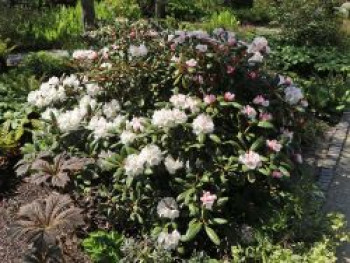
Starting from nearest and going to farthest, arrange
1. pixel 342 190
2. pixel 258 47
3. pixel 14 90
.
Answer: pixel 258 47 → pixel 342 190 → pixel 14 90

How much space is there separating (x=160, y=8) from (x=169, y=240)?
7.83 m

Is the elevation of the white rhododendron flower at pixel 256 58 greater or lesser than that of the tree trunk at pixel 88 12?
greater

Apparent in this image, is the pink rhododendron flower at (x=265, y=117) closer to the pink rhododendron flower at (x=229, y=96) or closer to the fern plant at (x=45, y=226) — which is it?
the pink rhododendron flower at (x=229, y=96)

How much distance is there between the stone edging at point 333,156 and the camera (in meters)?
4.94

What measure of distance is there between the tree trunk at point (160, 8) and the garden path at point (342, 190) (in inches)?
227

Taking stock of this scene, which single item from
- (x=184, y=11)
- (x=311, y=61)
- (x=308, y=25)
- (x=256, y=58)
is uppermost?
(x=256, y=58)

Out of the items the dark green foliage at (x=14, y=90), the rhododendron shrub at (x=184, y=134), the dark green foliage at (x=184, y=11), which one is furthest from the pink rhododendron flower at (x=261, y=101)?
the dark green foliage at (x=184, y=11)

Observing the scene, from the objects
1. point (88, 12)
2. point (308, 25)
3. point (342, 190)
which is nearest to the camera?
point (342, 190)

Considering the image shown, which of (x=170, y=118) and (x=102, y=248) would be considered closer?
(x=102, y=248)

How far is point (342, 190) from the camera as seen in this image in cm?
484

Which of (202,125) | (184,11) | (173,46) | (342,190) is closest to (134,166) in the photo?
(202,125)

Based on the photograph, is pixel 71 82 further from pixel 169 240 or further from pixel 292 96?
pixel 292 96

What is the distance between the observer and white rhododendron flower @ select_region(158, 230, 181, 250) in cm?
364

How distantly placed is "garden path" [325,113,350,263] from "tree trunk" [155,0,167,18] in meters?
5.77
